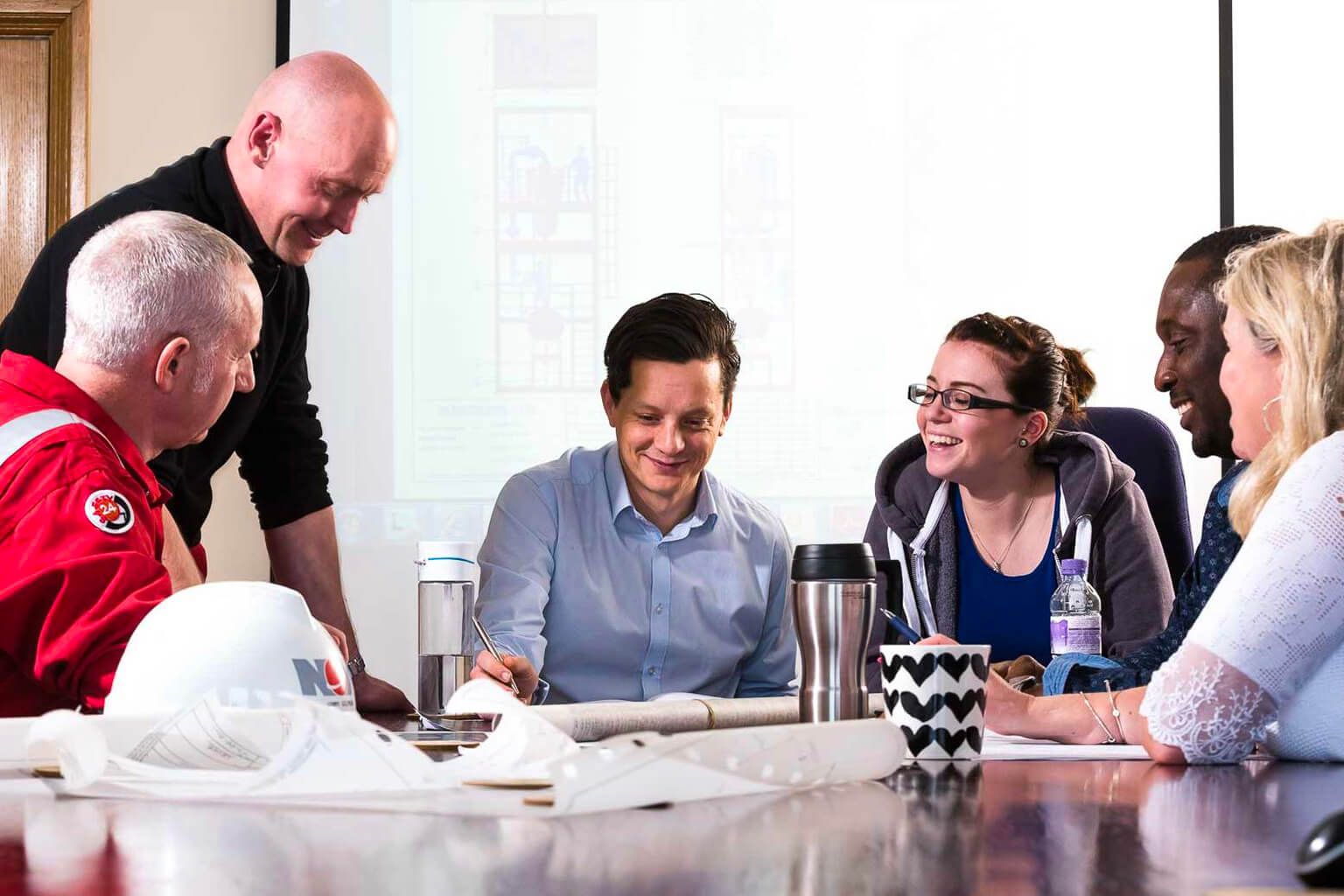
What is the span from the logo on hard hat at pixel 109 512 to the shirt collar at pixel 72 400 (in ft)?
0.45

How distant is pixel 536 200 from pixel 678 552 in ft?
6.02

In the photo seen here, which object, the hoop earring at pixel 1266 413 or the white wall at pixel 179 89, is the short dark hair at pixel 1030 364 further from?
the white wall at pixel 179 89

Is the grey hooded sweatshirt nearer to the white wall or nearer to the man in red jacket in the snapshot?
the man in red jacket

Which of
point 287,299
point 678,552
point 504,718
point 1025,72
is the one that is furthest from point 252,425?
point 1025,72

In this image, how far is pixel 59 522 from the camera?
130 cm

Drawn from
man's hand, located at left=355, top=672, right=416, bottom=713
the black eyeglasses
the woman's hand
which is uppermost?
the black eyeglasses

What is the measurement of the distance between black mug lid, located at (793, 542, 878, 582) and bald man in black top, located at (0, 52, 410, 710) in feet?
3.99

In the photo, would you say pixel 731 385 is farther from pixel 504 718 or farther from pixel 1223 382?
pixel 504 718

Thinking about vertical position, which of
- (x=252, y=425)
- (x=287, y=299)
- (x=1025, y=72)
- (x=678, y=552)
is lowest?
(x=678, y=552)

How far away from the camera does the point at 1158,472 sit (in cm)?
282

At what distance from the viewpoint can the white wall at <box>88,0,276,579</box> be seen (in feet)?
12.6

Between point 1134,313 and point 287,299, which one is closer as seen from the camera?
point 287,299

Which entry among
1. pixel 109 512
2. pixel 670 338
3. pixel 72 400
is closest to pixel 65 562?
pixel 109 512

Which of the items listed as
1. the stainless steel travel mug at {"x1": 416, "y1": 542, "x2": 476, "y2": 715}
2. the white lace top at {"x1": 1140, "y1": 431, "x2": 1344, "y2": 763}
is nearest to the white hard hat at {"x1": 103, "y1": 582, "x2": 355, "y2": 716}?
the white lace top at {"x1": 1140, "y1": 431, "x2": 1344, "y2": 763}
